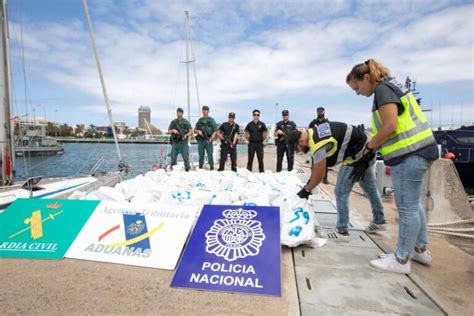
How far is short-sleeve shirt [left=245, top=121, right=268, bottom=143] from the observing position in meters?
7.48

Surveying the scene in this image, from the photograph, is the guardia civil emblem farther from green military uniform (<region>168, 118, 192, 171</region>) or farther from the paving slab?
green military uniform (<region>168, 118, 192, 171</region>)

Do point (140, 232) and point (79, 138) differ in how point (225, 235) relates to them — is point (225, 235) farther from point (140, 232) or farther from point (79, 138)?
point (79, 138)

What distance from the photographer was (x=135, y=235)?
8.68ft

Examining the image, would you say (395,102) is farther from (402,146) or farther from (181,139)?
(181,139)

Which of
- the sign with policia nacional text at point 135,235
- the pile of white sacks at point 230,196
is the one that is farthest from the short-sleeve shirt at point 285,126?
the sign with policia nacional text at point 135,235

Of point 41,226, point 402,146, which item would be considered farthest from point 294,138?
point 41,226

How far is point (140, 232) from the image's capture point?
2.67 meters

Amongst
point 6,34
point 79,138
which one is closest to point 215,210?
point 6,34

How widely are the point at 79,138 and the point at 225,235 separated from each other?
317ft

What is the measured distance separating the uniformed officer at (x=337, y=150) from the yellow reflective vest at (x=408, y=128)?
605mm

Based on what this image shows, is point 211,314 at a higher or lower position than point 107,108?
lower

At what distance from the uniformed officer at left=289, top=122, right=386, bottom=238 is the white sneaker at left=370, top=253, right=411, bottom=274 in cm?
76

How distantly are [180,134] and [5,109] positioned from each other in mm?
4222

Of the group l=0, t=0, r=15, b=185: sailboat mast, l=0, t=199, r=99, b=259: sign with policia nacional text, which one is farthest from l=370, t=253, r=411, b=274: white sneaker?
l=0, t=0, r=15, b=185: sailboat mast
